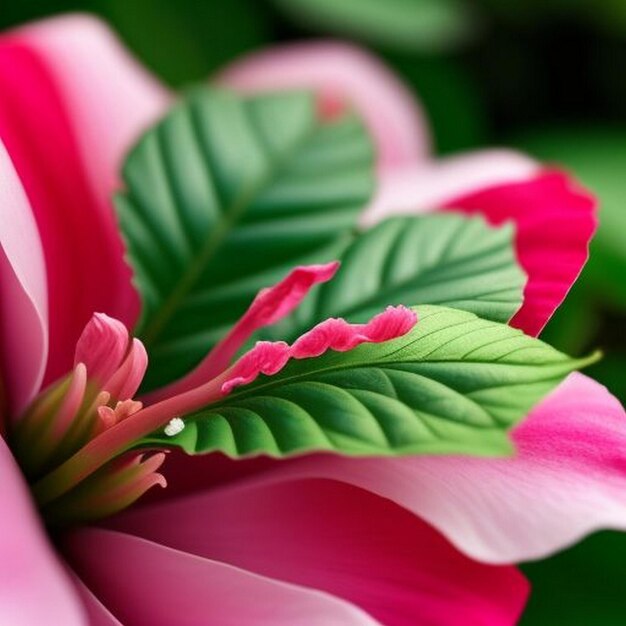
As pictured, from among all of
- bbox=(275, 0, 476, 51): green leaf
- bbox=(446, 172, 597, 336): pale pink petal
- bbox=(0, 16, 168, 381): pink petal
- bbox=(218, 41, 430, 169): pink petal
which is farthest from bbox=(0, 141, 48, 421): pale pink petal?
bbox=(275, 0, 476, 51): green leaf

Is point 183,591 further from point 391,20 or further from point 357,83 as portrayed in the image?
point 391,20

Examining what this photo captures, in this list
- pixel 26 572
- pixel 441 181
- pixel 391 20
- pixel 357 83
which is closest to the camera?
pixel 26 572

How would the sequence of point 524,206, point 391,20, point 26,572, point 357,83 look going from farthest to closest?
1. point 391,20
2. point 357,83
3. point 524,206
4. point 26,572

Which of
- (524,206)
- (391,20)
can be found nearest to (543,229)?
(524,206)

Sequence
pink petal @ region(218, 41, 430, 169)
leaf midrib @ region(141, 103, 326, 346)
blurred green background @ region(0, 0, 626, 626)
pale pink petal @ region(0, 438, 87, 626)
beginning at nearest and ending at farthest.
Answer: pale pink petal @ region(0, 438, 87, 626)
leaf midrib @ region(141, 103, 326, 346)
pink petal @ region(218, 41, 430, 169)
blurred green background @ region(0, 0, 626, 626)

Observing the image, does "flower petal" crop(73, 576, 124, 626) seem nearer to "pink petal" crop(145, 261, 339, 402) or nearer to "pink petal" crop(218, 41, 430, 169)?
"pink petal" crop(145, 261, 339, 402)

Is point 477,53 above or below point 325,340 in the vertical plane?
below

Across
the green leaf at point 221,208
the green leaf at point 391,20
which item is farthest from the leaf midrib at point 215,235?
Answer: the green leaf at point 391,20
